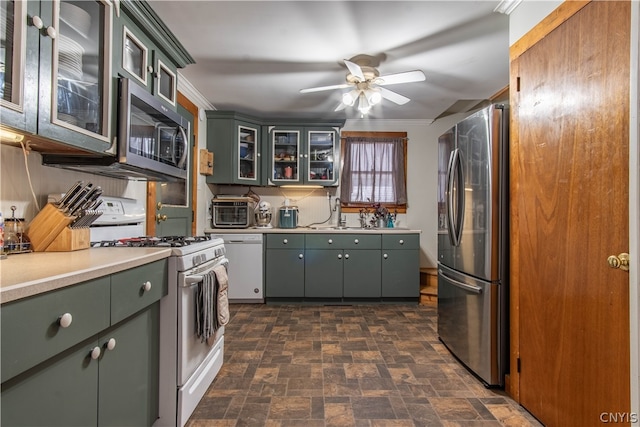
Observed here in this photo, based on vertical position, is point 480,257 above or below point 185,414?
above

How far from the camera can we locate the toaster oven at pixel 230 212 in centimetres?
384

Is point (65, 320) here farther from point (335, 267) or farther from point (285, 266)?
point (335, 267)

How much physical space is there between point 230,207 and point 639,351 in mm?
3657

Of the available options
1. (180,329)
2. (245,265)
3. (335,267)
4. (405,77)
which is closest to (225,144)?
(245,265)

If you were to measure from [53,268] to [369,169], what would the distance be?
148 inches

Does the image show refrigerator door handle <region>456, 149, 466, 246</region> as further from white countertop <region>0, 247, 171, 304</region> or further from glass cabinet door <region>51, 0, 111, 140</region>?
glass cabinet door <region>51, 0, 111, 140</region>

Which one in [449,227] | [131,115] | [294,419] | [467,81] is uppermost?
[467,81]

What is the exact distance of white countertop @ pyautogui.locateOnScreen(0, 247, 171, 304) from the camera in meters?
0.75

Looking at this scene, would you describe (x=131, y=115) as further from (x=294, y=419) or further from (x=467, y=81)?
(x=467, y=81)

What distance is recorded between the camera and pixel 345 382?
2.01 m

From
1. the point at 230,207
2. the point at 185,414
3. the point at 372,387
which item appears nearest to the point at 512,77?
the point at 372,387

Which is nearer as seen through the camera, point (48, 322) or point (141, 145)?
point (48, 322)

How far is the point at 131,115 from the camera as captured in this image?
1576 millimetres

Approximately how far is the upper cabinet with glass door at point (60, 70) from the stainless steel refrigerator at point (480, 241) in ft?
7.01
